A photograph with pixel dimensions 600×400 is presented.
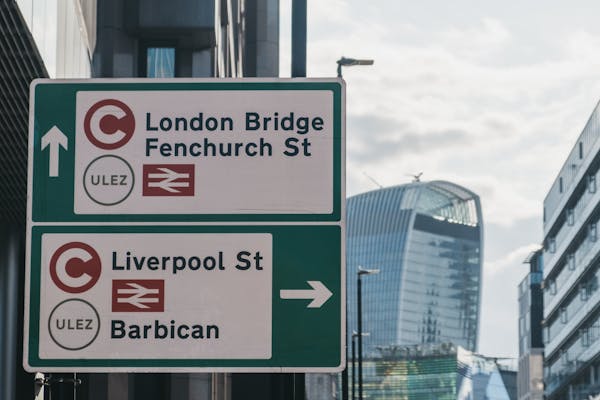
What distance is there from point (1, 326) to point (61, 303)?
19.2 meters

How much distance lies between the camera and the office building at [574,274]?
103750 mm

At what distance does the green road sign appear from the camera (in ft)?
22.8

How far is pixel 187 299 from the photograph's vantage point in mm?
6984

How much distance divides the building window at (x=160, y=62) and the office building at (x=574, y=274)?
72238 millimetres

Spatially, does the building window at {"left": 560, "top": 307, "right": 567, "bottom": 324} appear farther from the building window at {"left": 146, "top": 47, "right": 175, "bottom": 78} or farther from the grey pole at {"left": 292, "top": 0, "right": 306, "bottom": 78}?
the grey pole at {"left": 292, "top": 0, "right": 306, "bottom": 78}

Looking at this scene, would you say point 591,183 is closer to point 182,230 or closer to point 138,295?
point 182,230

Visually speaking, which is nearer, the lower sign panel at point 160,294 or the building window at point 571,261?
the lower sign panel at point 160,294

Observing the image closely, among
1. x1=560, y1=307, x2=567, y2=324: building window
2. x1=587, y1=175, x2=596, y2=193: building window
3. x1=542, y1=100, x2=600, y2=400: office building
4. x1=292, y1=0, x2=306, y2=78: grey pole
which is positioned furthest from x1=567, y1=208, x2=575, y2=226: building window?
x1=292, y1=0, x2=306, y2=78: grey pole

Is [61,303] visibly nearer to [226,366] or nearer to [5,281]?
[226,366]

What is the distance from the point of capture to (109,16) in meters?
30.1

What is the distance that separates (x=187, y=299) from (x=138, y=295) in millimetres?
240

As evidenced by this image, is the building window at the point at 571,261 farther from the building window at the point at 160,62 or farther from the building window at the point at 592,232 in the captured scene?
the building window at the point at 160,62

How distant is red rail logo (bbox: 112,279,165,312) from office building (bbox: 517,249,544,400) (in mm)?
170078

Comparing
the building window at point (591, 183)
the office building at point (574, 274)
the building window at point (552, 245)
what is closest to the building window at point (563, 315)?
the office building at point (574, 274)
